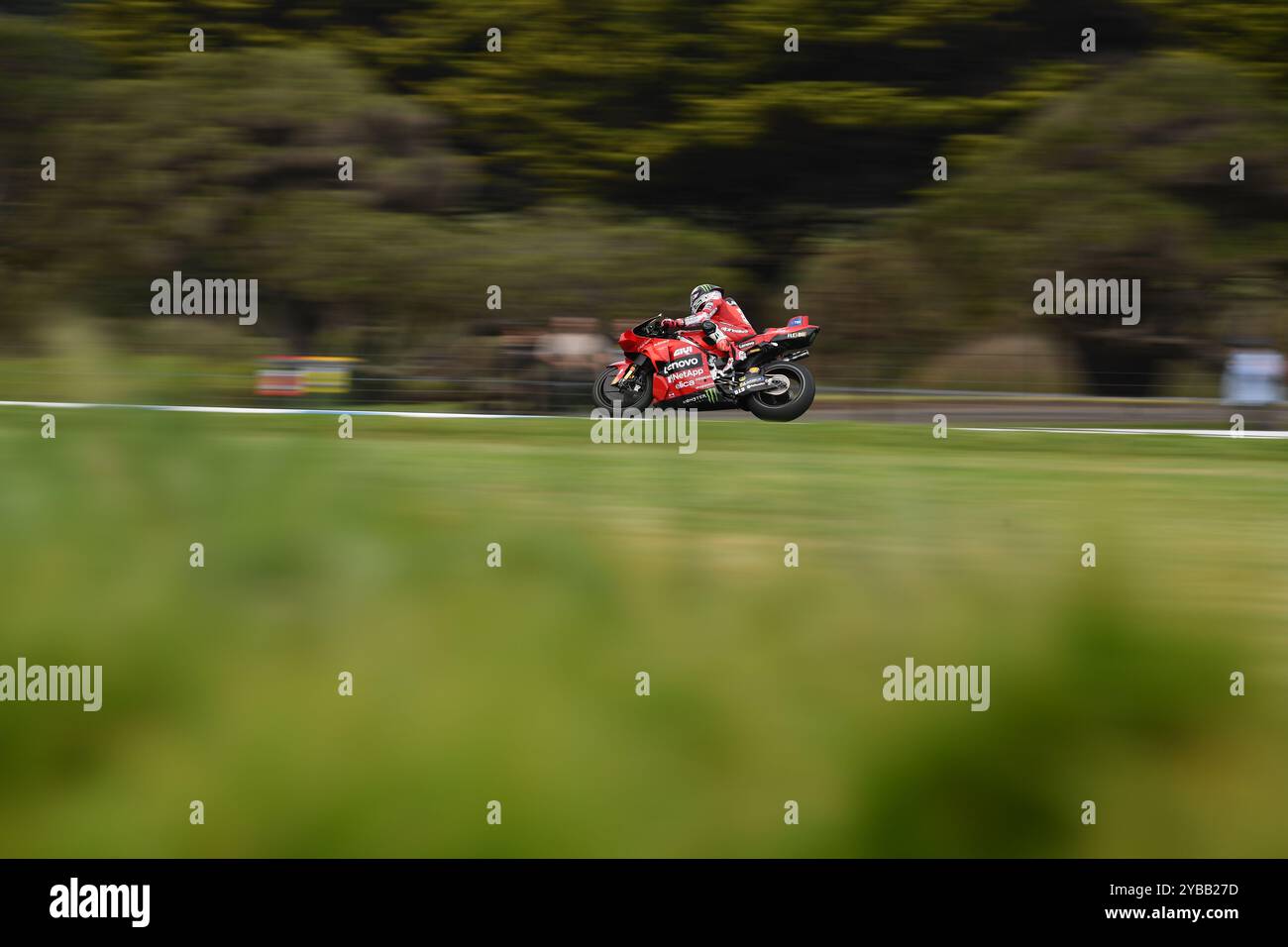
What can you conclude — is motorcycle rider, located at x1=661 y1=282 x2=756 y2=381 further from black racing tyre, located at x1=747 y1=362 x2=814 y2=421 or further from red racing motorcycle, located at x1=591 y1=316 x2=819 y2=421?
black racing tyre, located at x1=747 y1=362 x2=814 y2=421

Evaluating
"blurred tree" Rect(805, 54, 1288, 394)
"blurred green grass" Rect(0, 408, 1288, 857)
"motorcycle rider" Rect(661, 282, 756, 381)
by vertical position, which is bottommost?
"blurred green grass" Rect(0, 408, 1288, 857)

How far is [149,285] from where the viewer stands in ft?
78.8

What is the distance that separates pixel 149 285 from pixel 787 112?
9990 millimetres

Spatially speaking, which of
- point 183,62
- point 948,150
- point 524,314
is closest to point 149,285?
point 183,62

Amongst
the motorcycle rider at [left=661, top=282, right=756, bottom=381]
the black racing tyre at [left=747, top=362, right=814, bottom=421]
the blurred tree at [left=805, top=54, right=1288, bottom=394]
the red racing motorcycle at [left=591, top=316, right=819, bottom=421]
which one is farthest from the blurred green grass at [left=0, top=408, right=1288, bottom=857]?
the blurred tree at [left=805, top=54, right=1288, bottom=394]

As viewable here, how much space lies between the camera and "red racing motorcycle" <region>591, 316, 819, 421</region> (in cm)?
1614

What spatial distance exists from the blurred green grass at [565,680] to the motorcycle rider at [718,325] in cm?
1099

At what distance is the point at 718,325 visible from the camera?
16.6m

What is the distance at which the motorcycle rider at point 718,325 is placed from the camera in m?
16.3

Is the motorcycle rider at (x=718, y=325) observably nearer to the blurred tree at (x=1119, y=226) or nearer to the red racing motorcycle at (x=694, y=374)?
the red racing motorcycle at (x=694, y=374)

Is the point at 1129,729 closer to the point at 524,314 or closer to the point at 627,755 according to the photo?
the point at 627,755

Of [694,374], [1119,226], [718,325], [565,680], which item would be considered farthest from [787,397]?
[565,680]

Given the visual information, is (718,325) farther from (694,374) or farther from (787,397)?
(787,397)

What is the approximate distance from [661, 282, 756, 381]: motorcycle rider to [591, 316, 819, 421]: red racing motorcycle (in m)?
0.05
